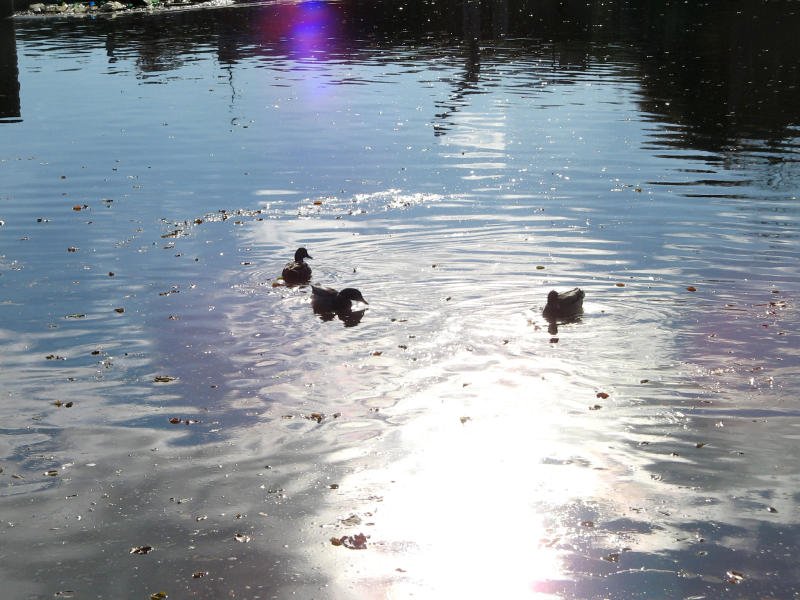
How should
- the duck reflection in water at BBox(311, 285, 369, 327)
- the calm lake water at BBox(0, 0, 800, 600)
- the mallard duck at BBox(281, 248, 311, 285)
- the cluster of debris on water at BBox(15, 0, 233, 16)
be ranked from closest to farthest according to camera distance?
1. the calm lake water at BBox(0, 0, 800, 600)
2. the duck reflection in water at BBox(311, 285, 369, 327)
3. the mallard duck at BBox(281, 248, 311, 285)
4. the cluster of debris on water at BBox(15, 0, 233, 16)

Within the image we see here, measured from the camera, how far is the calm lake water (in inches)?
391

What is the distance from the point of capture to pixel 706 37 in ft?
194

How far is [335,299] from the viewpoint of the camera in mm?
16516

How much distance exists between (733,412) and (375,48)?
159 ft

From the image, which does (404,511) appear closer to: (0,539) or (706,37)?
(0,539)

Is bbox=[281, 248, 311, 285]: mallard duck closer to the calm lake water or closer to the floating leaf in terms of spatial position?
the calm lake water

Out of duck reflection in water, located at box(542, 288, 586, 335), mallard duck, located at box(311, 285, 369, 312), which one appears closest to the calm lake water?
duck reflection in water, located at box(542, 288, 586, 335)

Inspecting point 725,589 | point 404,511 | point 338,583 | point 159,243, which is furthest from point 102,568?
point 159,243

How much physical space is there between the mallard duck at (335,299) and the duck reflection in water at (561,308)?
3033 mm

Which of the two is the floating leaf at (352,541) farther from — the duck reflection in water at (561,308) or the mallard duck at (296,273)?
the mallard duck at (296,273)

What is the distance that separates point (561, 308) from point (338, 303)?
3556 millimetres

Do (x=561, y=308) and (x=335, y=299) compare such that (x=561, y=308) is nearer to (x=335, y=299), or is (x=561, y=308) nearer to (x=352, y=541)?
(x=335, y=299)

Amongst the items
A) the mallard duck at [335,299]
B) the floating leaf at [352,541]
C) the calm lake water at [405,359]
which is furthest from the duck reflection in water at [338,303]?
the floating leaf at [352,541]

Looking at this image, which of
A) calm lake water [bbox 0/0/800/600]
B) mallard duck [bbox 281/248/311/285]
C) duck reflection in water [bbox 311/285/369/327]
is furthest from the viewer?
mallard duck [bbox 281/248/311/285]
